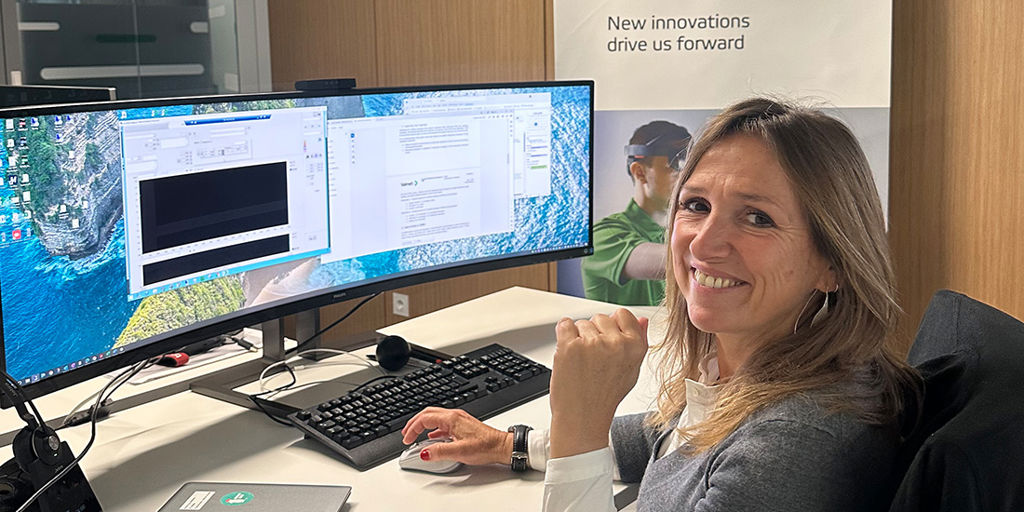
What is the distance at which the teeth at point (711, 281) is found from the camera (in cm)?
124

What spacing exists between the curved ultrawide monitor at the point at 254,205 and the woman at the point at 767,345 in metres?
0.65

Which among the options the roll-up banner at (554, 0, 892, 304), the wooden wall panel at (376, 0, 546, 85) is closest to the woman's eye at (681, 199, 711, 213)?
the roll-up banner at (554, 0, 892, 304)

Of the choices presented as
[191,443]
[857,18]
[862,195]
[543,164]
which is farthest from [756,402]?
[857,18]

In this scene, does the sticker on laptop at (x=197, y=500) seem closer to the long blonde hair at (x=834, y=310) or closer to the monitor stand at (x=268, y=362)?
the monitor stand at (x=268, y=362)

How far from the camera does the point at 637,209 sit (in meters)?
2.85

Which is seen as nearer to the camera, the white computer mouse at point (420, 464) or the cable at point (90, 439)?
the cable at point (90, 439)

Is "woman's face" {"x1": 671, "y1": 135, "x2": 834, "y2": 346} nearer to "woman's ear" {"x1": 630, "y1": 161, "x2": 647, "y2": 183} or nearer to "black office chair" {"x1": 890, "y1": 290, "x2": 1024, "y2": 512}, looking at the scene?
"black office chair" {"x1": 890, "y1": 290, "x2": 1024, "y2": 512}

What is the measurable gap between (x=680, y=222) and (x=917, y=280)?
153 centimetres

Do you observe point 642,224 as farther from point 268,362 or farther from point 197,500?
point 197,500

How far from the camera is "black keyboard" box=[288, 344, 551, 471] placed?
1.51m

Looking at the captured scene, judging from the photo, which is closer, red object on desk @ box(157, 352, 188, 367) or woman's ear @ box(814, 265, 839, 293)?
woman's ear @ box(814, 265, 839, 293)

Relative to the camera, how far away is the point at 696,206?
4.25ft

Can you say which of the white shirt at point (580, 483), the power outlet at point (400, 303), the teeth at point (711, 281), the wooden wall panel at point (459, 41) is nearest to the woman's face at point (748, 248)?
the teeth at point (711, 281)

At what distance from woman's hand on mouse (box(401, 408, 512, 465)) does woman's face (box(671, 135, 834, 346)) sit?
0.38 metres
